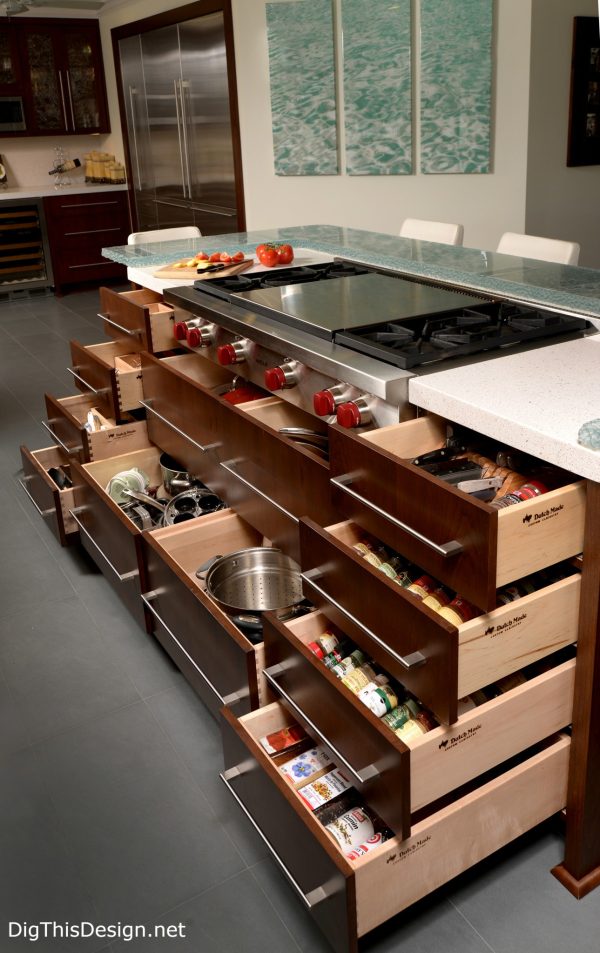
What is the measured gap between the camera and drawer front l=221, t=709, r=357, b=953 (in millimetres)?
1238

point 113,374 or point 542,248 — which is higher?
point 542,248

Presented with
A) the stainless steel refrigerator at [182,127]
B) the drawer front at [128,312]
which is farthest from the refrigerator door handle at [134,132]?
the drawer front at [128,312]

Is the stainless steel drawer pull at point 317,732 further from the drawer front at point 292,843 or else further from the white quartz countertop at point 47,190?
the white quartz countertop at point 47,190

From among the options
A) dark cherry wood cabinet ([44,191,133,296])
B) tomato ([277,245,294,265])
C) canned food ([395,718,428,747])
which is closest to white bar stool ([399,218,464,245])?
tomato ([277,245,294,265])

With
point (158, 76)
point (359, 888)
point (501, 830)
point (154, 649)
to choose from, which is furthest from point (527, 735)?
point (158, 76)

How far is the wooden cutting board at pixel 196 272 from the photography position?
254 cm

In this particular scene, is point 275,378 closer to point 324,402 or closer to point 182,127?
point 324,402

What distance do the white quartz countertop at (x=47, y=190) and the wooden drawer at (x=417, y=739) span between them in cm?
623

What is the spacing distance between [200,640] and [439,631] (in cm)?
72

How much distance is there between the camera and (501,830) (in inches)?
56.5

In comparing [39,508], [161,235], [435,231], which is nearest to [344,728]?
[39,508]

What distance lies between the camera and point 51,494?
107 inches

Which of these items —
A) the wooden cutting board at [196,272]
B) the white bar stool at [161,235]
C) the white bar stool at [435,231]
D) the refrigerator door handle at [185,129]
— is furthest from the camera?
the refrigerator door handle at [185,129]

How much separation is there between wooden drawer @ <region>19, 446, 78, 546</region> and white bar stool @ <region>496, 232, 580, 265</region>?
1700 mm
